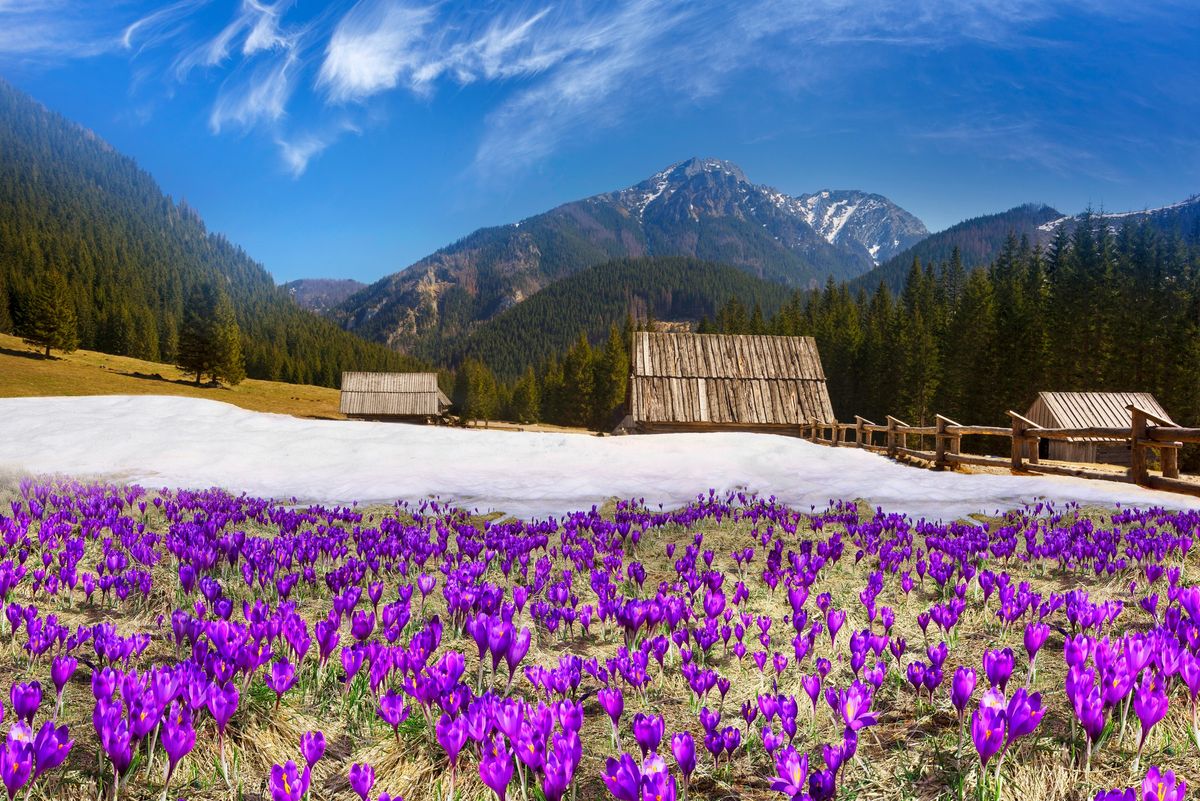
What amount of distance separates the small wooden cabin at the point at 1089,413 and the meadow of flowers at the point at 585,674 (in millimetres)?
35734

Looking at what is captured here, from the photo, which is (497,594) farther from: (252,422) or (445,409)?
(445,409)

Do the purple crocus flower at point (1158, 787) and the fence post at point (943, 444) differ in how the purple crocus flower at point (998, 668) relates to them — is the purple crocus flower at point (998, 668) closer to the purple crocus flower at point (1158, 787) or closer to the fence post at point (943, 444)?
the purple crocus flower at point (1158, 787)

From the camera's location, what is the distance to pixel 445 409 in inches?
3649

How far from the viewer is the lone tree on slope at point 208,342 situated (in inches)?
3263

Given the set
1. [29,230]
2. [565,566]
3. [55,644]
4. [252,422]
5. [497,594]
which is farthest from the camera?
[29,230]

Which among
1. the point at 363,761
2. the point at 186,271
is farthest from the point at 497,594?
the point at 186,271

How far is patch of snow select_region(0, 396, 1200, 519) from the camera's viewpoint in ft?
38.0

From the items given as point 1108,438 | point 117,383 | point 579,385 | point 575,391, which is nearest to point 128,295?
point 117,383

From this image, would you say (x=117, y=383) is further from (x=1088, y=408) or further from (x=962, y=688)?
(x=962, y=688)

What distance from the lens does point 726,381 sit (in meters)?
30.4

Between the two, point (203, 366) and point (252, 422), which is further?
point (203, 366)

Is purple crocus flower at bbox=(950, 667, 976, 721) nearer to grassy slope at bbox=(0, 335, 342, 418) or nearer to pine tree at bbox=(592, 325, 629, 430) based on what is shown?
grassy slope at bbox=(0, 335, 342, 418)

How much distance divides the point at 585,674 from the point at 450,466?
1051 cm

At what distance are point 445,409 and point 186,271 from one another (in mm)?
133942
